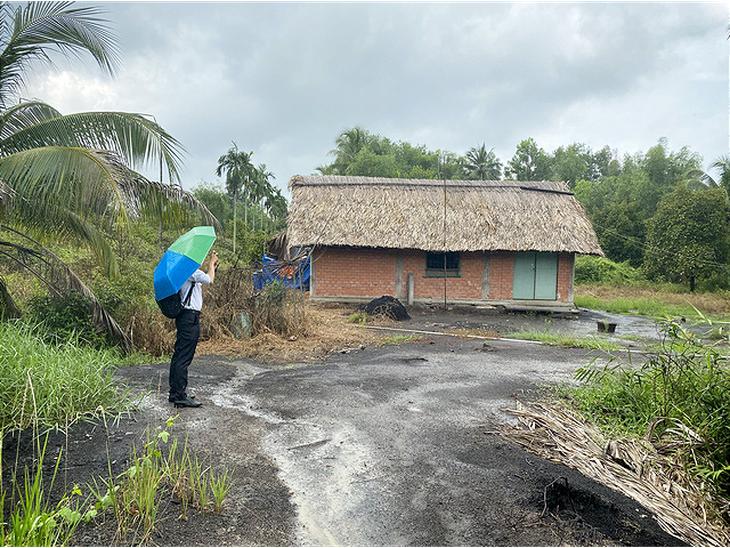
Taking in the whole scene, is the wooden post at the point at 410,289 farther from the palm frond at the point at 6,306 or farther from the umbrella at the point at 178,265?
the umbrella at the point at 178,265

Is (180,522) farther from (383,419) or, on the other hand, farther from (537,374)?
(537,374)

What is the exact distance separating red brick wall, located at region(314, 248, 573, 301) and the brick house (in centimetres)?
3

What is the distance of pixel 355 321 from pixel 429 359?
458 centimetres

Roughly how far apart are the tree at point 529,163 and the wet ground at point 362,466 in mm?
40592

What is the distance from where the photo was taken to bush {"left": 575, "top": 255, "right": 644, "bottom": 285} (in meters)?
24.7

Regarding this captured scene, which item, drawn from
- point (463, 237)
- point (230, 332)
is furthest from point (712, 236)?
point (230, 332)

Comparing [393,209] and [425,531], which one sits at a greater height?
[393,209]

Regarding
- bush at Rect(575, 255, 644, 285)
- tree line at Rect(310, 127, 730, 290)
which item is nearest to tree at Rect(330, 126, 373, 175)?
tree line at Rect(310, 127, 730, 290)

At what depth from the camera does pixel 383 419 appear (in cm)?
472

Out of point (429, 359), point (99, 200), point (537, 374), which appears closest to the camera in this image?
point (99, 200)

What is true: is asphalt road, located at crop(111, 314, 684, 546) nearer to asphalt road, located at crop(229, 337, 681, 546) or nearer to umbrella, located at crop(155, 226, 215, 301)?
asphalt road, located at crop(229, 337, 681, 546)

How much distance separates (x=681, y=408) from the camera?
4.14 metres

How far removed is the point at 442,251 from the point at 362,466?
39.9 ft

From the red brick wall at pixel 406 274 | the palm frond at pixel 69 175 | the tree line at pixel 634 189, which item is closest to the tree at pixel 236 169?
the tree line at pixel 634 189
